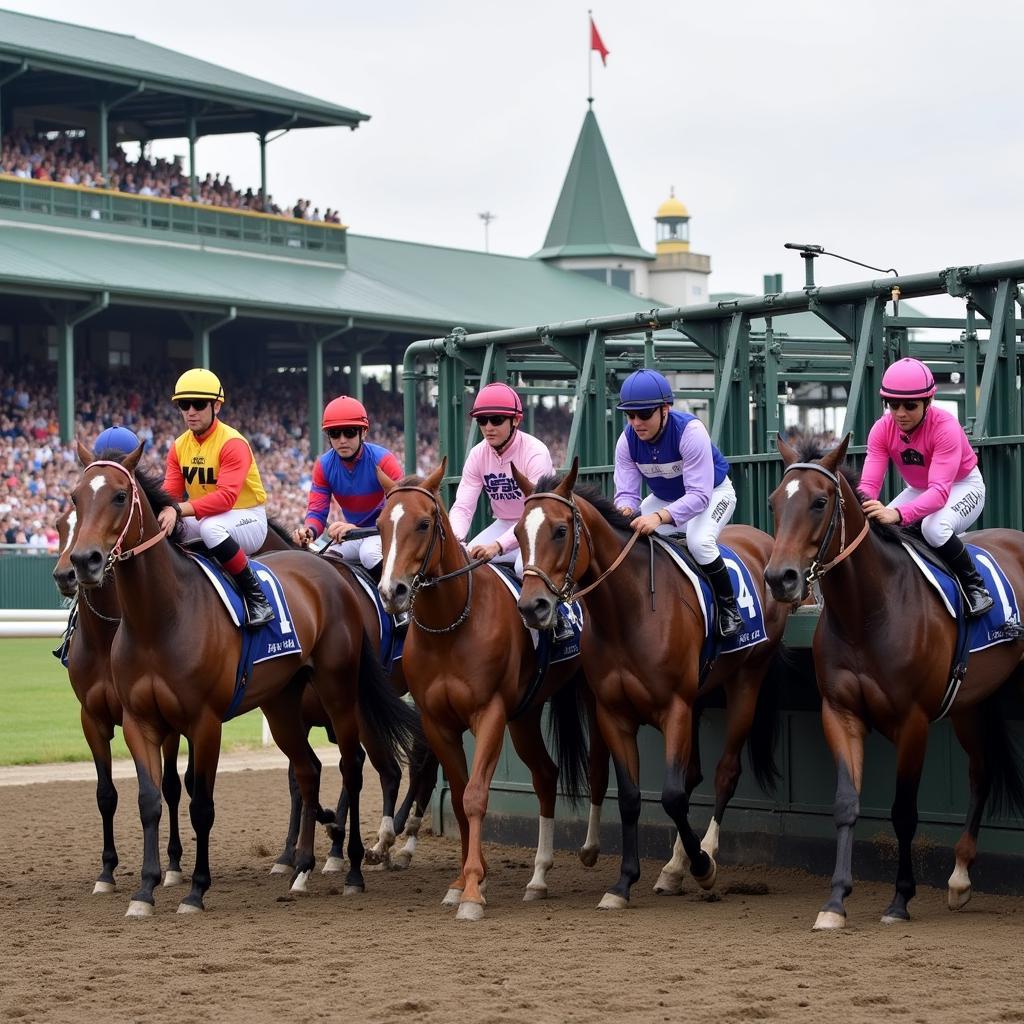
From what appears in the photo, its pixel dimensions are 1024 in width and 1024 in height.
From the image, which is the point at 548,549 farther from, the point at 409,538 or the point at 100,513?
the point at 100,513

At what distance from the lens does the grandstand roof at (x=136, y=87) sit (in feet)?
101

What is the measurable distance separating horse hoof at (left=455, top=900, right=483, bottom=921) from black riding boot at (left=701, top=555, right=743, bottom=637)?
1547mm

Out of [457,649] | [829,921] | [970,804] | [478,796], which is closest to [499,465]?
[457,649]

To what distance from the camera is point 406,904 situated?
7.53 meters

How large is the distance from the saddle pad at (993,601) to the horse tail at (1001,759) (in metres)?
0.31

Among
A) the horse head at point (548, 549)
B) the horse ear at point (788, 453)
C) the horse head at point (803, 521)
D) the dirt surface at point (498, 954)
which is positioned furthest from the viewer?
the horse ear at point (788, 453)

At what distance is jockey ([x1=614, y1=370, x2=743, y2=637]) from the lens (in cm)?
746

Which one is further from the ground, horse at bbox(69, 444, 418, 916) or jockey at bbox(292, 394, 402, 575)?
jockey at bbox(292, 394, 402, 575)

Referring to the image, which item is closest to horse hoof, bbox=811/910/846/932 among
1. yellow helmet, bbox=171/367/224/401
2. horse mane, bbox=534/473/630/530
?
horse mane, bbox=534/473/630/530

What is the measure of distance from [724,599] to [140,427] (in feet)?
73.9

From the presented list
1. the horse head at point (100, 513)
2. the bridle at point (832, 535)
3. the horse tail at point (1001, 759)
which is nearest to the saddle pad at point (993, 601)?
the horse tail at point (1001, 759)

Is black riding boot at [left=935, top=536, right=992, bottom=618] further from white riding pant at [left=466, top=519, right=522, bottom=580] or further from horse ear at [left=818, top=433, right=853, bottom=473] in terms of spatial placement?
white riding pant at [left=466, top=519, right=522, bottom=580]

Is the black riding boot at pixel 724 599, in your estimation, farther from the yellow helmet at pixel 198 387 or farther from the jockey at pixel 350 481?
the yellow helmet at pixel 198 387

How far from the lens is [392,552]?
6848 millimetres
